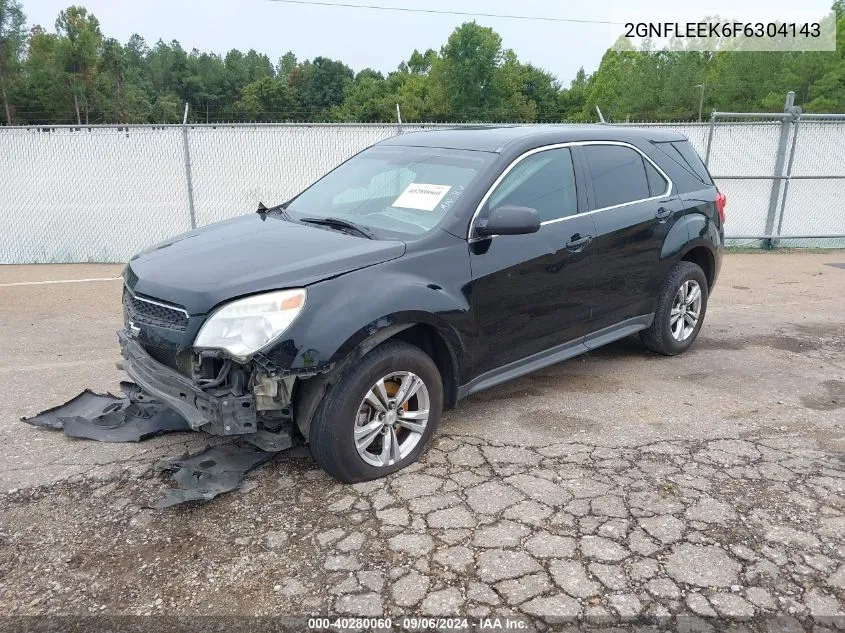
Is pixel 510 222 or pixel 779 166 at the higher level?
pixel 779 166

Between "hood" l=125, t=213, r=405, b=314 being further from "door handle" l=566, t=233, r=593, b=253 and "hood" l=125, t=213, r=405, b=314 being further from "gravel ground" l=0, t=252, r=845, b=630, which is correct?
"door handle" l=566, t=233, r=593, b=253

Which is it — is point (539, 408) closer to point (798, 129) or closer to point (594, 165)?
point (594, 165)

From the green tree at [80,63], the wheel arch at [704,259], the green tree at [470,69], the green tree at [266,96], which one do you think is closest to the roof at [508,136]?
the wheel arch at [704,259]

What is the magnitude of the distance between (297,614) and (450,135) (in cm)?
326

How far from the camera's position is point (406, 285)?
143 inches

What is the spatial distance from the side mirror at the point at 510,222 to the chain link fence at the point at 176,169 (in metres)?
6.72

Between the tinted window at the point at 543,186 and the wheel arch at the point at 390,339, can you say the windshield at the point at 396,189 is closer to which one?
the tinted window at the point at 543,186

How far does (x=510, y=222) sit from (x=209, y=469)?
2.09 m

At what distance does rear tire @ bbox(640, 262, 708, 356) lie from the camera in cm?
545

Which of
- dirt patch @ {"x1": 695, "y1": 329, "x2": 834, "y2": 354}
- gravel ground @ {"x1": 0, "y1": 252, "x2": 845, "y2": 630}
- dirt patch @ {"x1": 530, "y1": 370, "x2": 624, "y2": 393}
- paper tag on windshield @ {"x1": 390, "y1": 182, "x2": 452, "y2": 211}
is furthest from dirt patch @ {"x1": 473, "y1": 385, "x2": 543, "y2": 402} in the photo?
dirt patch @ {"x1": 695, "y1": 329, "x2": 834, "y2": 354}

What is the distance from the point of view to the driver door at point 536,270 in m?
4.06

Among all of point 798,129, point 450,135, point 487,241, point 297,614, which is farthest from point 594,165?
point 798,129

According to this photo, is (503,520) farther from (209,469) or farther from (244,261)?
(244,261)

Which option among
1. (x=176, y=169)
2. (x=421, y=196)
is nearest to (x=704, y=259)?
(x=421, y=196)
